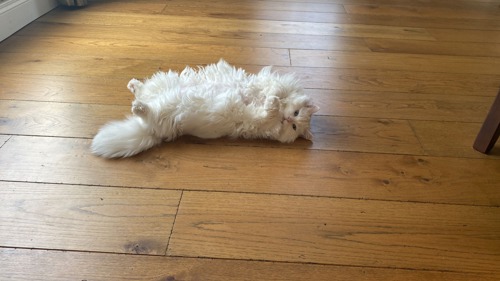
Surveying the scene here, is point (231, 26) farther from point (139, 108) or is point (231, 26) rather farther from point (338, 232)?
point (338, 232)

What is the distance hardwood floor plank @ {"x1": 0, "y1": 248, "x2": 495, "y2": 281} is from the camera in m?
0.79

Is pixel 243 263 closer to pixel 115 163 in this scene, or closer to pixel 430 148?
pixel 115 163


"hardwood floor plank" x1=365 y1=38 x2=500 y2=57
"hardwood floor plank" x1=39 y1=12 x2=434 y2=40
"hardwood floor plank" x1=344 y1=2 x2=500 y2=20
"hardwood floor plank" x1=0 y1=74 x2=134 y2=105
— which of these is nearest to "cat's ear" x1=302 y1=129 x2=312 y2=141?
"hardwood floor plank" x1=0 y1=74 x2=134 y2=105

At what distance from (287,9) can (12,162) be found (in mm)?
1950

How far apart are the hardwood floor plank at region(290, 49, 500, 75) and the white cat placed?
1.92ft

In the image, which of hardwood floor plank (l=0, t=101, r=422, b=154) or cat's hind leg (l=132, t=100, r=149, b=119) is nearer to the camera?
cat's hind leg (l=132, t=100, r=149, b=119)

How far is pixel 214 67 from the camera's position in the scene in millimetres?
1361

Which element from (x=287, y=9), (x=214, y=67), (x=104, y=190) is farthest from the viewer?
(x=287, y=9)

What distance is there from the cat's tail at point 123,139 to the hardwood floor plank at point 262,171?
2 centimetres

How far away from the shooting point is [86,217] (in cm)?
91

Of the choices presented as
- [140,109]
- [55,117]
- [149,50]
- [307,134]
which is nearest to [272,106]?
[307,134]

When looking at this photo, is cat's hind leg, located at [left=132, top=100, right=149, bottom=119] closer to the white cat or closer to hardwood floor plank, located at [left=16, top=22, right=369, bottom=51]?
the white cat

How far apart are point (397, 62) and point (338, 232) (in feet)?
3.88

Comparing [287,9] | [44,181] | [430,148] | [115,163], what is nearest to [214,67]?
[115,163]
